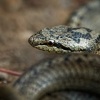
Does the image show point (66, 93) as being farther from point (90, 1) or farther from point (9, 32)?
point (90, 1)

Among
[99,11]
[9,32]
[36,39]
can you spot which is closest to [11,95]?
[36,39]

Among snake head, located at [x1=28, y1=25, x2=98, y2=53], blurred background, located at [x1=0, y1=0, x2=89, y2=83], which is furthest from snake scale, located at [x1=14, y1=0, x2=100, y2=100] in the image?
blurred background, located at [x1=0, y1=0, x2=89, y2=83]

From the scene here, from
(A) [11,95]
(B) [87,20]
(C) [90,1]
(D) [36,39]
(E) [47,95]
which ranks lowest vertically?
(A) [11,95]

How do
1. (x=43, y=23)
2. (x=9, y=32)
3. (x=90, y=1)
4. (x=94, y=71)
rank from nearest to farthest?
(x=94, y=71), (x=9, y=32), (x=43, y=23), (x=90, y=1)

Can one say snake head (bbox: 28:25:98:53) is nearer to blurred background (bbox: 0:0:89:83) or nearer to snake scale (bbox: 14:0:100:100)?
snake scale (bbox: 14:0:100:100)

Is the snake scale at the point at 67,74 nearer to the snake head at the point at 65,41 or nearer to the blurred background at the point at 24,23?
the snake head at the point at 65,41

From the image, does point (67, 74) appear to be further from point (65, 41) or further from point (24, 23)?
point (24, 23)
